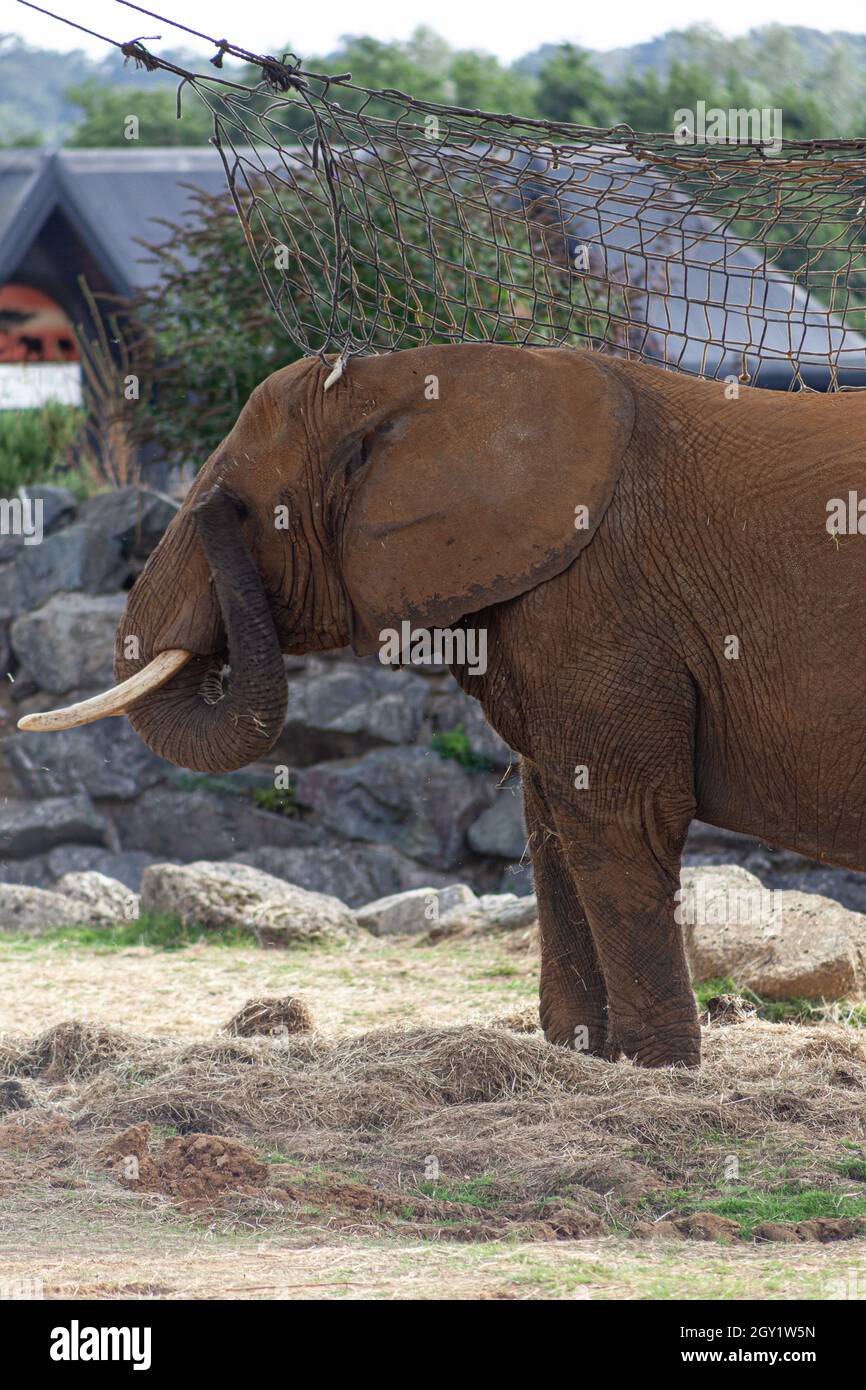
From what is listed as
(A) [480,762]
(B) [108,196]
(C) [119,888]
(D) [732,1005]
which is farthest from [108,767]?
(B) [108,196]

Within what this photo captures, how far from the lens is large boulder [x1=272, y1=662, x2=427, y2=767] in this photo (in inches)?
521

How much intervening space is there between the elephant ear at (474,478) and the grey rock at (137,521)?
7386mm

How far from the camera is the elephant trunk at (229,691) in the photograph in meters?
6.66

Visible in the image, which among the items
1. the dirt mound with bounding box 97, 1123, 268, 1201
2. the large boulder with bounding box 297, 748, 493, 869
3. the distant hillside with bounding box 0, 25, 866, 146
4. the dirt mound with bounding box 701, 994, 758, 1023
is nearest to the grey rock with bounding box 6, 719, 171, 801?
the large boulder with bounding box 297, 748, 493, 869

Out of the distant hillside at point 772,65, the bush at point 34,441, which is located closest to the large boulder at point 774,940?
the bush at point 34,441

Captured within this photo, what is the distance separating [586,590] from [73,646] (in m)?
8.07

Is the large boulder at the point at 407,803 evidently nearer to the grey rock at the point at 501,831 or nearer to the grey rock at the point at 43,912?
the grey rock at the point at 501,831

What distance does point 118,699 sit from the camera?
6.63 meters

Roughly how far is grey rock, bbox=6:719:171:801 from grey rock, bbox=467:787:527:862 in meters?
2.35

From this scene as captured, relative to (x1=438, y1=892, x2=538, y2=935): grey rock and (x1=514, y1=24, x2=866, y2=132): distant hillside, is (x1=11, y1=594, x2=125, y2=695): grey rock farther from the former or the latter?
(x1=514, y1=24, x2=866, y2=132): distant hillside

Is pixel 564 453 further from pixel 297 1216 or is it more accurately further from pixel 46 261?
pixel 46 261

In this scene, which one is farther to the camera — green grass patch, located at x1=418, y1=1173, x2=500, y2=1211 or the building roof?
the building roof

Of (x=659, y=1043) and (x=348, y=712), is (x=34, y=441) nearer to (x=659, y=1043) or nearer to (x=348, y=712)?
(x=348, y=712)

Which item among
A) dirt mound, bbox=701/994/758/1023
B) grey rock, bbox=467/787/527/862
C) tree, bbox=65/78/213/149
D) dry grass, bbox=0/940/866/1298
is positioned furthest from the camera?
tree, bbox=65/78/213/149
